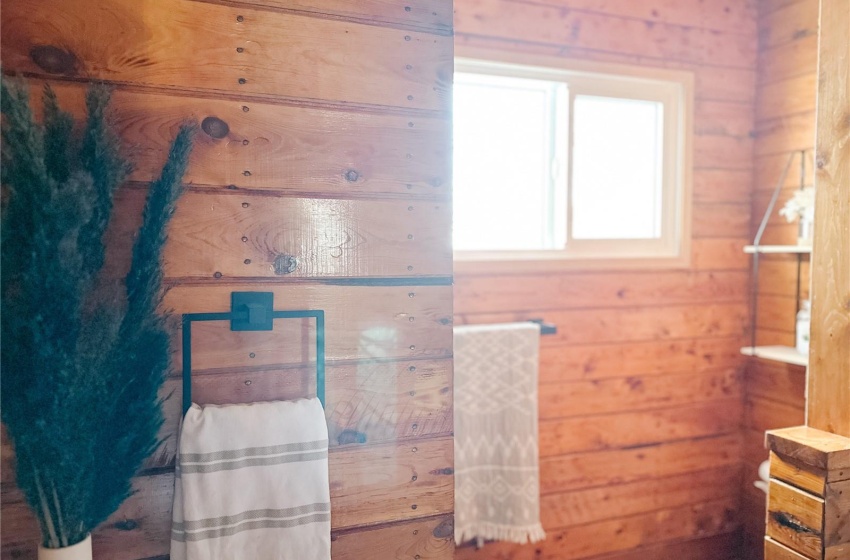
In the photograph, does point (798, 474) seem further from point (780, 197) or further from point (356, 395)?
point (780, 197)

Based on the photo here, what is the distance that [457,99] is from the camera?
213 cm

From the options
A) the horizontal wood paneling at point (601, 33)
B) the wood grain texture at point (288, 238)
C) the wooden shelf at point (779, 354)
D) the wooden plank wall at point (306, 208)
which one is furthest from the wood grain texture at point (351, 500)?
the wooden shelf at point (779, 354)

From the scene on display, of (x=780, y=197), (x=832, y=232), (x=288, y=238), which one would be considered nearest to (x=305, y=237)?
(x=288, y=238)

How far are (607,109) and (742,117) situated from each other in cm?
58

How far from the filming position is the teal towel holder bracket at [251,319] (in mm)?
1106

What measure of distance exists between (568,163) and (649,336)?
0.72 m

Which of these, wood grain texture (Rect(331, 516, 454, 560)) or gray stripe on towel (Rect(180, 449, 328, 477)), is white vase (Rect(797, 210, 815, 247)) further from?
gray stripe on towel (Rect(180, 449, 328, 477))

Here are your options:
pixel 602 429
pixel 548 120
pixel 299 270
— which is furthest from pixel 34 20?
pixel 602 429

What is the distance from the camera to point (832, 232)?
1369 millimetres

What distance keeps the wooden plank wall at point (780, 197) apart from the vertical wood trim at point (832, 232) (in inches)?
40.1

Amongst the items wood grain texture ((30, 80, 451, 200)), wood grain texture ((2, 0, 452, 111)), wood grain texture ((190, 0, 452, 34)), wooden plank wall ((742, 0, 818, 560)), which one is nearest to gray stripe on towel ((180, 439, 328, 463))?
wood grain texture ((30, 80, 451, 200))

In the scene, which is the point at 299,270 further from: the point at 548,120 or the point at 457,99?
the point at 548,120

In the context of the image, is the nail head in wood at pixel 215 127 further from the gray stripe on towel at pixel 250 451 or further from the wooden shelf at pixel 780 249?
the wooden shelf at pixel 780 249

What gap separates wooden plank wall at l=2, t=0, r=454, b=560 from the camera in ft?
3.50
